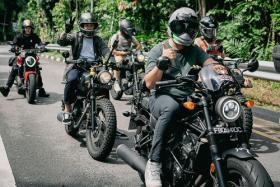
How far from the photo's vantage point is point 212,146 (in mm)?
3766

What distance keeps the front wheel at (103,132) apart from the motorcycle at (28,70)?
4.23 meters

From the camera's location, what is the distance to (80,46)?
7.36 meters

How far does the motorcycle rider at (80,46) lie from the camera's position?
6887mm

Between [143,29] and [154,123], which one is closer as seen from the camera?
[154,123]

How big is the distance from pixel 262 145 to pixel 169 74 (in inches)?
118

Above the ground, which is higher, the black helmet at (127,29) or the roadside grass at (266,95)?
the black helmet at (127,29)

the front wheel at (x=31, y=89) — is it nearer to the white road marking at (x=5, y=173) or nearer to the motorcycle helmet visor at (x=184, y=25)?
the white road marking at (x=5, y=173)

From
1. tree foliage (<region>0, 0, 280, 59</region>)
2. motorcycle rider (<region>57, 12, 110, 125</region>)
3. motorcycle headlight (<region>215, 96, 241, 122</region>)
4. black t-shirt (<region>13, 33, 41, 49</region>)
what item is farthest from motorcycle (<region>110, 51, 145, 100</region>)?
motorcycle headlight (<region>215, 96, 241, 122</region>)

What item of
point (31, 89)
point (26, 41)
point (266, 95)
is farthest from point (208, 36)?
point (26, 41)

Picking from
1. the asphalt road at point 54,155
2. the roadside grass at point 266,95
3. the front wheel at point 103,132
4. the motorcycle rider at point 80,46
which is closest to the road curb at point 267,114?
the asphalt road at point 54,155

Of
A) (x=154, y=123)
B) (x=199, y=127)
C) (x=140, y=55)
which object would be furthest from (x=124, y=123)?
(x=199, y=127)

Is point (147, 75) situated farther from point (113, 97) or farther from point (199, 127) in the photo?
point (113, 97)

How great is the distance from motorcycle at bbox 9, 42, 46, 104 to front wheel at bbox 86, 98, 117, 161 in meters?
4.23

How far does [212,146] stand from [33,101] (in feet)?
23.2
